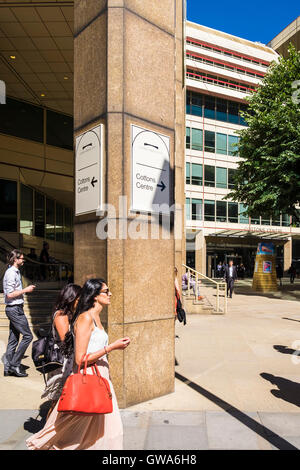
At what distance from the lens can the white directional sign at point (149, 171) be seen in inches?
189

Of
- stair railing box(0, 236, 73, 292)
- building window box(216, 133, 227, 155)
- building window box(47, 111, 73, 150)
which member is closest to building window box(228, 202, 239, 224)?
building window box(216, 133, 227, 155)

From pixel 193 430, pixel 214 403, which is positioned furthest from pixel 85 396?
pixel 214 403

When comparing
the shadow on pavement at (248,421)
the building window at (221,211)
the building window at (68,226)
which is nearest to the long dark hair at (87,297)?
the shadow on pavement at (248,421)

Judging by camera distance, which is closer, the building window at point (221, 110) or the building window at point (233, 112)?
the building window at point (221, 110)

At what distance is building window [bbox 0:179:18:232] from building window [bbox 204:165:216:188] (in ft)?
71.5

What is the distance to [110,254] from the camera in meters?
4.61

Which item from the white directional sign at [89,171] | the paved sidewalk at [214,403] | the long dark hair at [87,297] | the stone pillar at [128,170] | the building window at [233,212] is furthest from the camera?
the building window at [233,212]

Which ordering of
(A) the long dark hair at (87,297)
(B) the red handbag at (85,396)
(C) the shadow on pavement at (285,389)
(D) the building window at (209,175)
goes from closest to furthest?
(B) the red handbag at (85,396), (A) the long dark hair at (87,297), (C) the shadow on pavement at (285,389), (D) the building window at (209,175)

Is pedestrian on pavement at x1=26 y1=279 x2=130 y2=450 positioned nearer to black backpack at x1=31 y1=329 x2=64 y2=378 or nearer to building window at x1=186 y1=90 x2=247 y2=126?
black backpack at x1=31 y1=329 x2=64 y2=378

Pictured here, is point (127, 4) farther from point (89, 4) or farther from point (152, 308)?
point (152, 308)

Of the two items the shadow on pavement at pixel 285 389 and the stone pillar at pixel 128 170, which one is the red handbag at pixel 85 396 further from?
the shadow on pavement at pixel 285 389

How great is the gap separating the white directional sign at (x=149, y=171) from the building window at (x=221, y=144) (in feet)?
111

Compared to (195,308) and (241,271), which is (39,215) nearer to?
(195,308)
